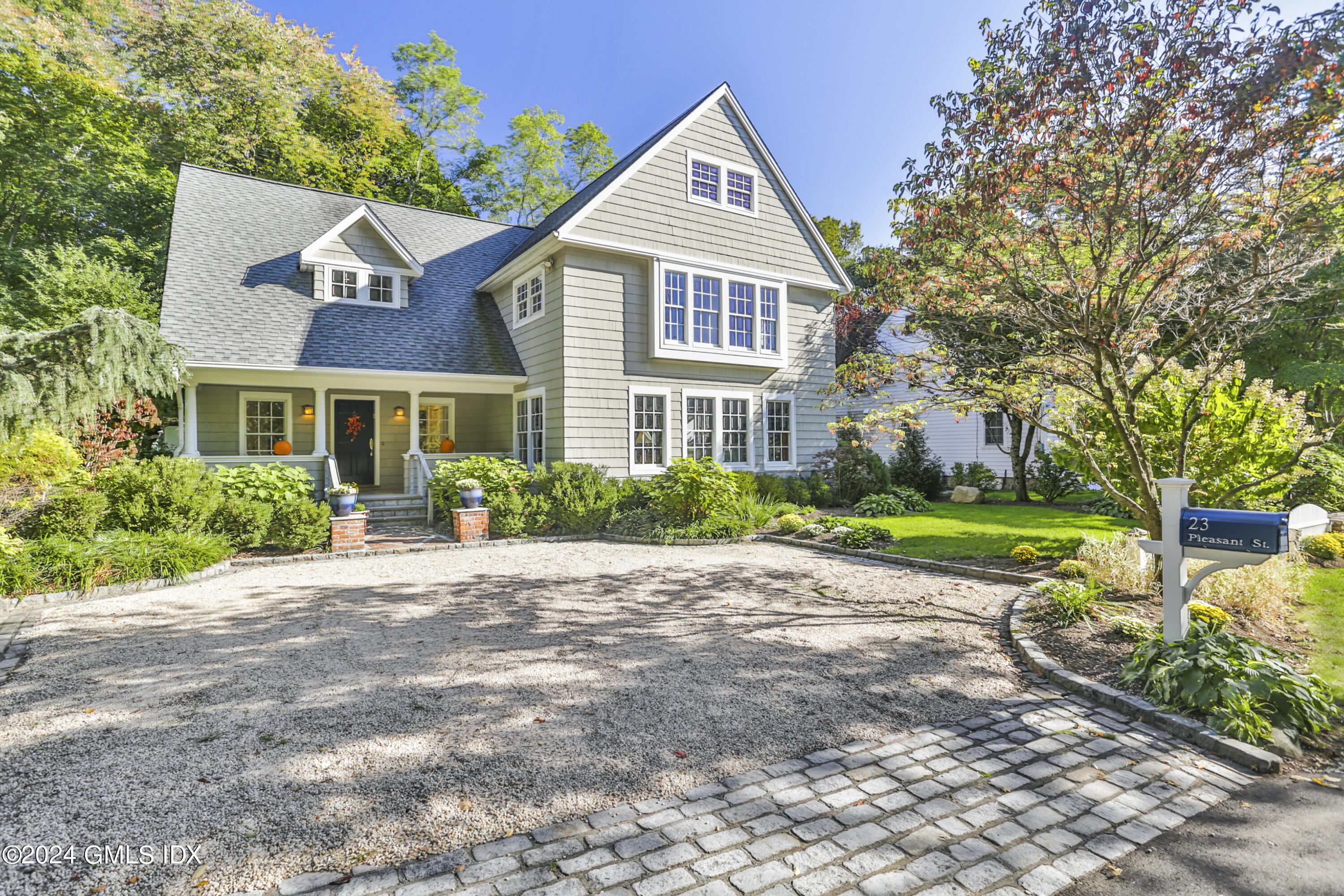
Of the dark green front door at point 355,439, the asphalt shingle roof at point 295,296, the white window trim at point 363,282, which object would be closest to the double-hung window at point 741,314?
the asphalt shingle roof at point 295,296

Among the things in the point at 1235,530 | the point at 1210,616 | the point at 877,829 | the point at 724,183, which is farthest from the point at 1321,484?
the point at 724,183

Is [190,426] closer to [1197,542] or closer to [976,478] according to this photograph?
[1197,542]

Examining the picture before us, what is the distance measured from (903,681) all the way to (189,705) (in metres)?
4.86

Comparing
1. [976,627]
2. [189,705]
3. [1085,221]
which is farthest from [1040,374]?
[189,705]

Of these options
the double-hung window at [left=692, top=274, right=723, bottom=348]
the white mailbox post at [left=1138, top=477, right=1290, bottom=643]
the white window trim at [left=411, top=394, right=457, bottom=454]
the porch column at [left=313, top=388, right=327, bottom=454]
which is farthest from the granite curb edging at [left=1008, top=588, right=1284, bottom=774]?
the white window trim at [left=411, top=394, right=457, bottom=454]

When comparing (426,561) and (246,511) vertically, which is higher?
(246,511)

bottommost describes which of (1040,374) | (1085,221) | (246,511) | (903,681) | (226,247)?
(903,681)

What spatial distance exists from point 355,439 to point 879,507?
12.6 metres

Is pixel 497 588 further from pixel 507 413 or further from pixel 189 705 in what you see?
pixel 507 413

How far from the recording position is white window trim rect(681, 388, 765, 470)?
44.4ft

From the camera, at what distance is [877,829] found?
2645mm

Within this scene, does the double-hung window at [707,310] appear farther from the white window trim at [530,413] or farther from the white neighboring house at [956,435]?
the white neighboring house at [956,435]

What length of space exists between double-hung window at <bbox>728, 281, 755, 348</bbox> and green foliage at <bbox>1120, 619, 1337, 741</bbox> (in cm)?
1077

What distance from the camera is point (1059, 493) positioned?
16.0 metres
